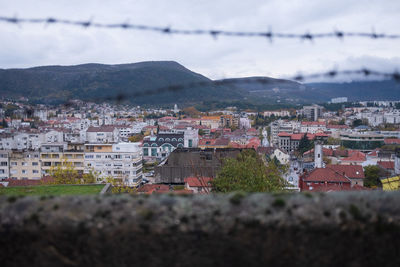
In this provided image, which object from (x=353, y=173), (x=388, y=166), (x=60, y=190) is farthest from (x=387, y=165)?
(x=60, y=190)

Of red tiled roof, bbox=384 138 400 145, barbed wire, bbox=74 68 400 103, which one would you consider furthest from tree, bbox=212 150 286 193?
red tiled roof, bbox=384 138 400 145

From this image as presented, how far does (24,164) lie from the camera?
78.9 ft

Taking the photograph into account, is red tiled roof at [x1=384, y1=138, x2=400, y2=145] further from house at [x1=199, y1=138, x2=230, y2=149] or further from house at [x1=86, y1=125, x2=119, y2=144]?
house at [x1=86, y1=125, x2=119, y2=144]

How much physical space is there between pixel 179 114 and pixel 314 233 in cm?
7567

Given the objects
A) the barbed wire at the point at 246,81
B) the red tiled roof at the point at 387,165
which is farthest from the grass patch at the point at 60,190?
the red tiled roof at the point at 387,165

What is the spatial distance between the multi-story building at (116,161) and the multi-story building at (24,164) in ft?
10.6

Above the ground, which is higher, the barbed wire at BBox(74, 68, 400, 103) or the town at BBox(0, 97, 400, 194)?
the barbed wire at BBox(74, 68, 400, 103)

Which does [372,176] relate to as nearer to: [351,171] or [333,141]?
[351,171]

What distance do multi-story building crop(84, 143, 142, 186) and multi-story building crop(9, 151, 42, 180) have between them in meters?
3.24

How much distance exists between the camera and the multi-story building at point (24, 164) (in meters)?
24.0

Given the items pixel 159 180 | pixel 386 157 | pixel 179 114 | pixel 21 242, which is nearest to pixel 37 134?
pixel 159 180

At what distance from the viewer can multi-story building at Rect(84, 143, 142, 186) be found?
22266mm

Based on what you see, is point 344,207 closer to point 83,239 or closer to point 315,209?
point 315,209

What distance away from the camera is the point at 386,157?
2664 centimetres
